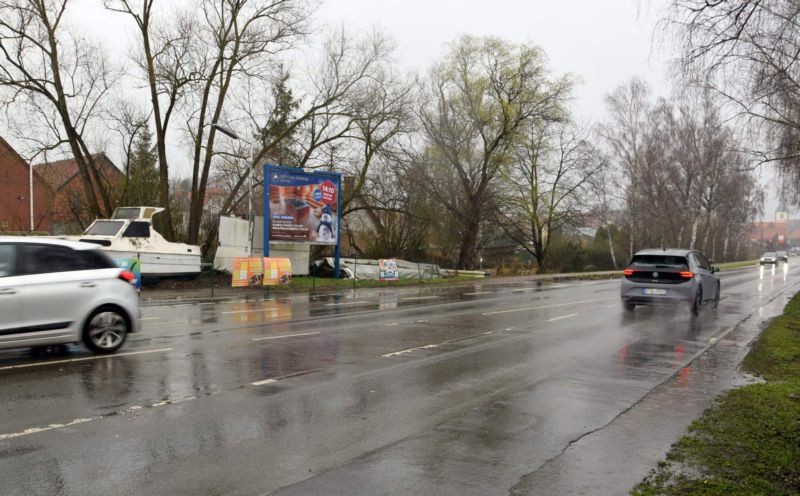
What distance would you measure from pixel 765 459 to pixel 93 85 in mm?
29226

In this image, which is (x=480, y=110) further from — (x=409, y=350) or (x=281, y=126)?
(x=409, y=350)

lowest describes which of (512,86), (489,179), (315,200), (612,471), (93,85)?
(612,471)

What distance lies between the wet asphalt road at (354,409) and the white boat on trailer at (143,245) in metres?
9.74

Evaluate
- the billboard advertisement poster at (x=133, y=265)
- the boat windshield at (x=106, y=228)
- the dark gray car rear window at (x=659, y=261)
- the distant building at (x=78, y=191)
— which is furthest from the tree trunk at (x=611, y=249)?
the boat windshield at (x=106, y=228)

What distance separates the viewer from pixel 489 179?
3966 centimetres

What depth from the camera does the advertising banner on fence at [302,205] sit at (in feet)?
87.0

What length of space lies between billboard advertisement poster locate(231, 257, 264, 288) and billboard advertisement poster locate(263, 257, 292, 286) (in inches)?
8.2

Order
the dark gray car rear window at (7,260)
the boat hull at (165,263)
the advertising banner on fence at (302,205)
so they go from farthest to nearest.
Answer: the advertising banner on fence at (302,205), the boat hull at (165,263), the dark gray car rear window at (7,260)

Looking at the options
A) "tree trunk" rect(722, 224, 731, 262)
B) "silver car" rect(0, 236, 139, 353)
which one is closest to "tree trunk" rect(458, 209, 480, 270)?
"silver car" rect(0, 236, 139, 353)

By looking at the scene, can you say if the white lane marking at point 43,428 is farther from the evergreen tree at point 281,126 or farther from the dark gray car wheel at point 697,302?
the evergreen tree at point 281,126

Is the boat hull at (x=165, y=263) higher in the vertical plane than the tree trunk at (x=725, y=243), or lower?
lower

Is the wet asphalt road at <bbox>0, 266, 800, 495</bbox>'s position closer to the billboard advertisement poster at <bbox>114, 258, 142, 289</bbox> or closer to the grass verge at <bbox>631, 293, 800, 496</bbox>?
the grass verge at <bbox>631, 293, 800, 496</bbox>

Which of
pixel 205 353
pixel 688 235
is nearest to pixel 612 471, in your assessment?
pixel 205 353

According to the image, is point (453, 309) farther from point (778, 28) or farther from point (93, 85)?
point (93, 85)
